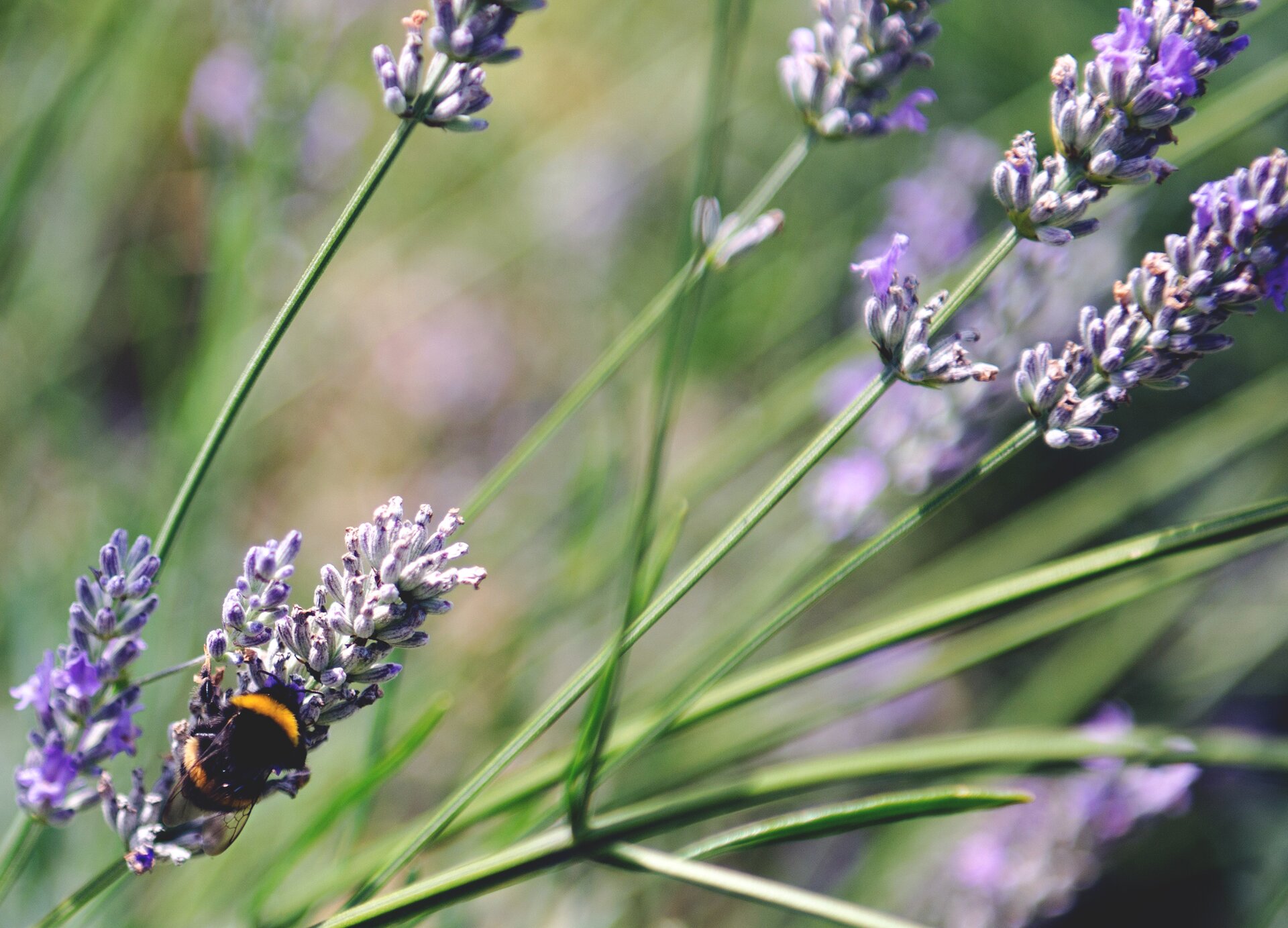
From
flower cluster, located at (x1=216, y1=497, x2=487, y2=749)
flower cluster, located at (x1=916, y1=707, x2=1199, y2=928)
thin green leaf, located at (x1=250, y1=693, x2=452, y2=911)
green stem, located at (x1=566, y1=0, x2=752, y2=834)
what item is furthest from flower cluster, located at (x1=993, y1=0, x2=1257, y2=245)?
flower cluster, located at (x1=916, y1=707, x2=1199, y2=928)

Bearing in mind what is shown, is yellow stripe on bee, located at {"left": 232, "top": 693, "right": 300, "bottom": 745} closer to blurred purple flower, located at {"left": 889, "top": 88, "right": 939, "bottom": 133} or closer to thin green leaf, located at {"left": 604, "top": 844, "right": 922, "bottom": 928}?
thin green leaf, located at {"left": 604, "top": 844, "right": 922, "bottom": 928}

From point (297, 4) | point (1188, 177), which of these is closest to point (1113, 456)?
point (1188, 177)

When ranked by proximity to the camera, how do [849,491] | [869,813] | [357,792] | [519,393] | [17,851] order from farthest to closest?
[519,393]
[849,491]
[357,792]
[17,851]
[869,813]

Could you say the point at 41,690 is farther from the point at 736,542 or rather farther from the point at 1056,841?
the point at 1056,841

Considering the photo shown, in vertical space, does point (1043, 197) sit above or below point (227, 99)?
below

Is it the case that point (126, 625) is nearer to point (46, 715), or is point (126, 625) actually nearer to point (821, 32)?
point (46, 715)

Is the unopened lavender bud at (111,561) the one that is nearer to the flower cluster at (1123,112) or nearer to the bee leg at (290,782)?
Result: the bee leg at (290,782)

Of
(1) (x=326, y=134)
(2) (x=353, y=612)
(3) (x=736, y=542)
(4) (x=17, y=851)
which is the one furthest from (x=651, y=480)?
(1) (x=326, y=134)
